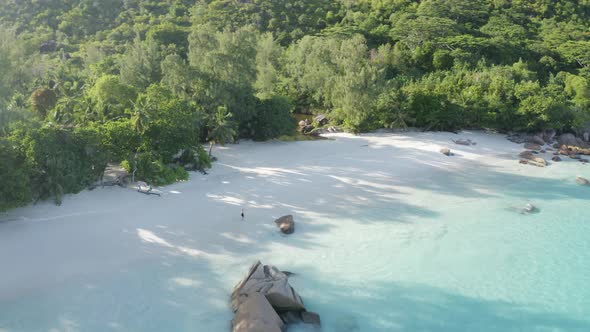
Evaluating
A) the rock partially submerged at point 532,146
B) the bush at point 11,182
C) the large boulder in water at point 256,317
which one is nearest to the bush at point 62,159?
the bush at point 11,182

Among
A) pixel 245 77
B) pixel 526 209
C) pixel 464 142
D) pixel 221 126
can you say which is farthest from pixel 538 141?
pixel 221 126

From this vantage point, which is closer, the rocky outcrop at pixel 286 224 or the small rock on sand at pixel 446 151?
the rocky outcrop at pixel 286 224

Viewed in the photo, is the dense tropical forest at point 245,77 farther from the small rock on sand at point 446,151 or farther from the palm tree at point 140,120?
the small rock on sand at point 446,151

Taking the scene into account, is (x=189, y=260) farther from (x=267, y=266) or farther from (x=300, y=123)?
(x=300, y=123)

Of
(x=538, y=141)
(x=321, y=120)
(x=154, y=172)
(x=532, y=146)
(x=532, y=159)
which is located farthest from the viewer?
(x=321, y=120)

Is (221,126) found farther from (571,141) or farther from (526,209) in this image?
(571,141)
